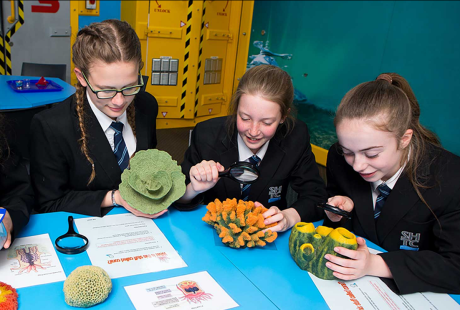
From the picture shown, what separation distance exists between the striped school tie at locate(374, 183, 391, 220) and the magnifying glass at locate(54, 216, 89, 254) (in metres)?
1.18

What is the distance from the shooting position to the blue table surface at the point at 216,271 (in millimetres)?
1126

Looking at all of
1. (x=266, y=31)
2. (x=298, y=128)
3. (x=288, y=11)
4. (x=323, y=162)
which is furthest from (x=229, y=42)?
(x=298, y=128)

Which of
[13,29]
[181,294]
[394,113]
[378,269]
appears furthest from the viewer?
[13,29]

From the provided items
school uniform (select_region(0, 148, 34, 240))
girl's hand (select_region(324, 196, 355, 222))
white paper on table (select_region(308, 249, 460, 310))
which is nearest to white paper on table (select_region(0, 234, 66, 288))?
school uniform (select_region(0, 148, 34, 240))

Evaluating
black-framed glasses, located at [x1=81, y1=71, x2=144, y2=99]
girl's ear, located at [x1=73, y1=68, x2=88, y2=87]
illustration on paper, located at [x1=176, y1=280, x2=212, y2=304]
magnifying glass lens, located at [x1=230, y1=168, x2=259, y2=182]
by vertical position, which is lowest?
illustration on paper, located at [x1=176, y1=280, x2=212, y2=304]

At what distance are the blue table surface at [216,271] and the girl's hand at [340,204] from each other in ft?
0.75

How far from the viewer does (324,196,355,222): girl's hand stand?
170 cm

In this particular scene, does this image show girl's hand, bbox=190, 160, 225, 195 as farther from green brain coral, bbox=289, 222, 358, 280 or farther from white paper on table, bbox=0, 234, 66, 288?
white paper on table, bbox=0, 234, 66, 288

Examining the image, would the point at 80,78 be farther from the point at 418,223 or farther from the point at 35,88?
the point at 35,88

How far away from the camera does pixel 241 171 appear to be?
1586 millimetres

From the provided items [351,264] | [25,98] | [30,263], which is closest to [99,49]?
[30,263]

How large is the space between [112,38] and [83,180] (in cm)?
63

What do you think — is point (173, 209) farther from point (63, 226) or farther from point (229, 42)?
point (229, 42)

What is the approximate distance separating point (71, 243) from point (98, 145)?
50 cm
